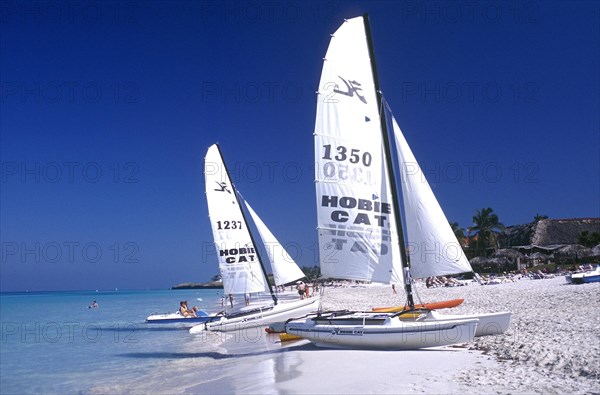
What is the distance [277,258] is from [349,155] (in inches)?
407

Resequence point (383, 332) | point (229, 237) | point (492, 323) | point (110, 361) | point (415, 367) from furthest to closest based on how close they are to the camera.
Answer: point (229, 237)
point (110, 361)
point (492, 323)
point (383, 332)
point (415, 367)

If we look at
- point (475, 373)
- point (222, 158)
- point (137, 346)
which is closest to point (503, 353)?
point (475, 373)

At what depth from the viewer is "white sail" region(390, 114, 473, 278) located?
1270 cm

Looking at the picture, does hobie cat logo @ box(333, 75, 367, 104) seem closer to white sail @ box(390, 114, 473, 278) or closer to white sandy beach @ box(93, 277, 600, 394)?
white sail @ box(390, 114, 473, 278)

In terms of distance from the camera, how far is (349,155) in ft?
45.4

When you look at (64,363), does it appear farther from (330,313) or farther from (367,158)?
(367,158)

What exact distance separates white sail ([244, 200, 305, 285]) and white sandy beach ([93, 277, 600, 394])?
19.4 feet

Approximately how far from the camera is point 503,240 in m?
66.0

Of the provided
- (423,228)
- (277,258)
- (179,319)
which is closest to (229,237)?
(277,258)

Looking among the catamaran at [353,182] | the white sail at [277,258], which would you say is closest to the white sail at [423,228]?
the catamaran at [353,182]

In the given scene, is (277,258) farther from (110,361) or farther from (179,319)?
(110,361)

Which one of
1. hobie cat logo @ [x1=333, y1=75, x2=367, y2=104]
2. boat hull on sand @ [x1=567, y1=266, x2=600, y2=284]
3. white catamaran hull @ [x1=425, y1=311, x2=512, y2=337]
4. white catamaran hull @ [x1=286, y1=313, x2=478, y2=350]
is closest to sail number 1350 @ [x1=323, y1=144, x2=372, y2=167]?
hobie cat logo @ [x1=333, y1=75, x2=367, y2=104]

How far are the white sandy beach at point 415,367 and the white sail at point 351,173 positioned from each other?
105 inches

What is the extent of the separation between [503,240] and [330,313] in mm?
58673
